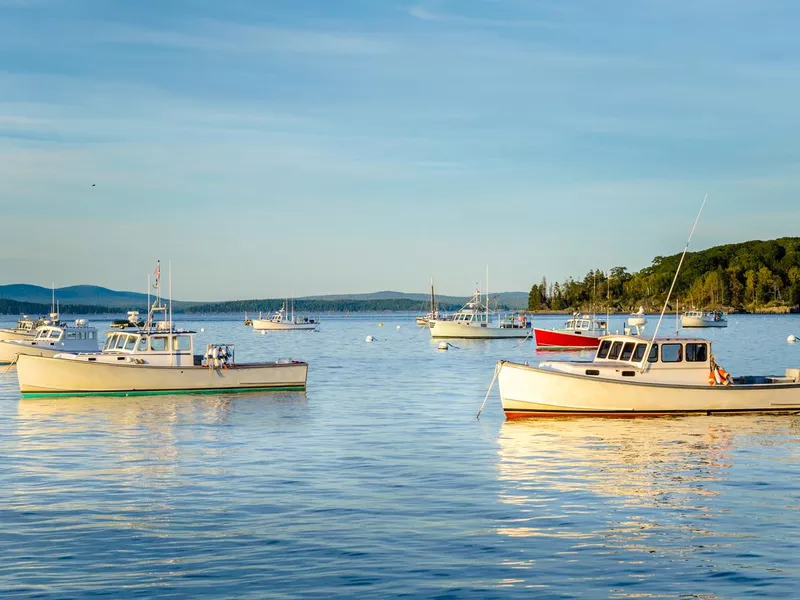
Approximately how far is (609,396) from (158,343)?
1986 centimetres

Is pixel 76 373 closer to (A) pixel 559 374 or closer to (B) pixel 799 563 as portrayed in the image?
(A) pixel 559 374

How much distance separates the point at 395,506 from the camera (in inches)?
781

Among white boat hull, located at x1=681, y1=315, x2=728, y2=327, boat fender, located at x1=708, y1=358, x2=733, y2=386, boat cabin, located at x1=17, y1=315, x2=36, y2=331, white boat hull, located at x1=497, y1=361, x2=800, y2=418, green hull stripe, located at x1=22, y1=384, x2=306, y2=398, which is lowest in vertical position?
green hull stripe, located at x1=22, y1=384, x2=306, y2=398

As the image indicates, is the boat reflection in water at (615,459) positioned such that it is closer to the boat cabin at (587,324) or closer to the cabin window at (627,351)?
the cabin window at (627,351)

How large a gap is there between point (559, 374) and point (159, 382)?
18.2 m

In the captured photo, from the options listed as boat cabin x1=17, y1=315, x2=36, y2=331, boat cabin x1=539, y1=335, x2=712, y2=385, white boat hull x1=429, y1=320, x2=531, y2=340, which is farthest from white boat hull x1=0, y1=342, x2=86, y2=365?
white boat hull x1=429, y1=320, x2=531, y2=340

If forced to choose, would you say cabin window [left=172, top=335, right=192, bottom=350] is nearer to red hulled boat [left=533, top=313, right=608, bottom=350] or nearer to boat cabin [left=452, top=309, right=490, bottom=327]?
red hulled boat [left=533, top=313, right=608, bottom=350]

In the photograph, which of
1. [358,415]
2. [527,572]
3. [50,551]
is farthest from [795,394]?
[50,551]

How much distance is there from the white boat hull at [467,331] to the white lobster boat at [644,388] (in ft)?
291

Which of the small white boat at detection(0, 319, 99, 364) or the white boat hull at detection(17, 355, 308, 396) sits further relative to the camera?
the small white boat at detection(0, 319, 99, 364)

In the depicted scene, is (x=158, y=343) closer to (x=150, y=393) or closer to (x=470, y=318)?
(x=150, y=393)

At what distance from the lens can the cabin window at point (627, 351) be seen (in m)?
35.1

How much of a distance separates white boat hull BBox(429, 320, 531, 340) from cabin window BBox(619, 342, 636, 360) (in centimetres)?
8823

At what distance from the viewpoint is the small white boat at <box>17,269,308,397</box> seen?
4272cm
